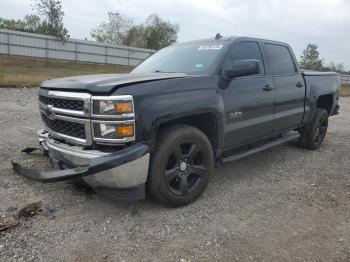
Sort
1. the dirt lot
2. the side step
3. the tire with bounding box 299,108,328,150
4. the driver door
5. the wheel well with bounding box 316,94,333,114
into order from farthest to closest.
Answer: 1. the wheel well with bounding box 316,94,333,114
2. the tire with bounding box 299,108,328,150
3. the side step
4. the driver door
5. the dirt lot

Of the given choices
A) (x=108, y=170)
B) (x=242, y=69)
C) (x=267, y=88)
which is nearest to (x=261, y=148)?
(x=267, y=88)

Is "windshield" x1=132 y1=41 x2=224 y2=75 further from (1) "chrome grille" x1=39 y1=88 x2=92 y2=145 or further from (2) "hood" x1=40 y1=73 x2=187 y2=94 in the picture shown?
(1) "chrome grille" x1=39 y1=88 x2=92 y2=145

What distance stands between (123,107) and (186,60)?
1669 mm

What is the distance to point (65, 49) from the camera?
3070 centimetres

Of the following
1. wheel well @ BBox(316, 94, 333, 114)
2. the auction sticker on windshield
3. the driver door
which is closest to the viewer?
the driver door

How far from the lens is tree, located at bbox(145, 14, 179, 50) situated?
49.2 meters

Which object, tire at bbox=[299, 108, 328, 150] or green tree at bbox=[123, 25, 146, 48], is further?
green tree at bbox=[123, 25, 146, 48]

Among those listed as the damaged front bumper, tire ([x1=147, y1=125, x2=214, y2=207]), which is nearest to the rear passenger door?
tire ([x1=147, y1=125, x2=214, y2=207])

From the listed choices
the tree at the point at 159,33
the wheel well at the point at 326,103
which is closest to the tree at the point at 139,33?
the tree at the point at 159,33

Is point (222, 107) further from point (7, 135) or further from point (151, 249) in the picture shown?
point (7, 135)

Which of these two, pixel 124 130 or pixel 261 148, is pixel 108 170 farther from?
pixel 261 148

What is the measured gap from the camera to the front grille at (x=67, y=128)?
3656mm

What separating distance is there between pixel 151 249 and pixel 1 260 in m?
1.17

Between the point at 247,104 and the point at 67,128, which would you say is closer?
the point at 67,128
